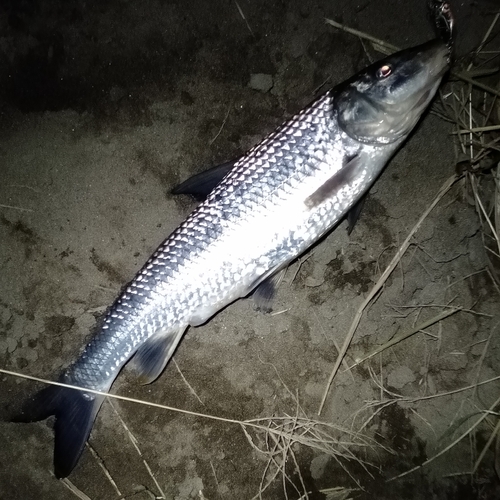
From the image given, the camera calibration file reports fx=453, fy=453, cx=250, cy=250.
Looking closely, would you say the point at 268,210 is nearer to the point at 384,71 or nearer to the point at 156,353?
the point at 384,71

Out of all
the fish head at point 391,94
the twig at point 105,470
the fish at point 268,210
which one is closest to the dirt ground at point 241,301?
the twig at point 105,470

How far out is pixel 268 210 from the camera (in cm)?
231

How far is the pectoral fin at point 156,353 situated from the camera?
2465 millimetres

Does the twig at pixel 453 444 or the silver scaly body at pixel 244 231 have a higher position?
the silver scaly body at pixel 244 231

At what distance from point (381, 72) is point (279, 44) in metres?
0.73

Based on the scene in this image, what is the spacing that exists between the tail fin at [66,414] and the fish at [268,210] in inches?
4.5

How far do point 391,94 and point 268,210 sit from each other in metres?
0.82

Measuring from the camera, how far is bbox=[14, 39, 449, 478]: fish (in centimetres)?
224

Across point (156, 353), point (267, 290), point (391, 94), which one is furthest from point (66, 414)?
point (391, 94)

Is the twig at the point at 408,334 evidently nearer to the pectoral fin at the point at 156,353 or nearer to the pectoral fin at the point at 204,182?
the pectoral fin at the point at 156,353

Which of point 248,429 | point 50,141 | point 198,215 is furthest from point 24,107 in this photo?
point 248,429

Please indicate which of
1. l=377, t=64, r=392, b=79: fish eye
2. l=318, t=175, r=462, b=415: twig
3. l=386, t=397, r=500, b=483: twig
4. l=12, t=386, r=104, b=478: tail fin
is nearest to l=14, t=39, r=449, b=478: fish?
l=377, t=64, r=392, b=79: fish eye

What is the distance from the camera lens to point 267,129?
8.77ft

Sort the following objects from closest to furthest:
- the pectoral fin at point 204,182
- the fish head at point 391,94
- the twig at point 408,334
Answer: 1. the fish head at point 391,94
2. the pectoral fin at point 204,182
3. the twig at point 408,334
